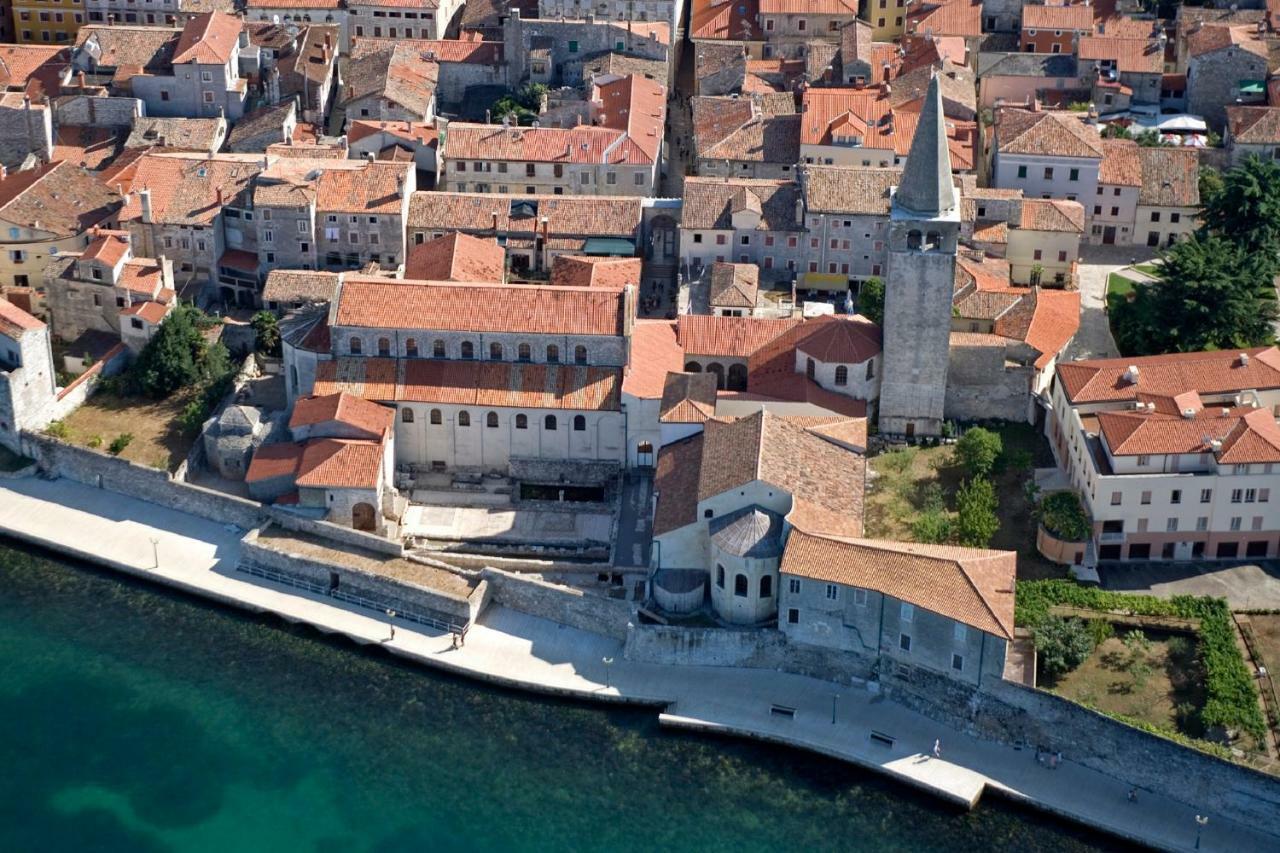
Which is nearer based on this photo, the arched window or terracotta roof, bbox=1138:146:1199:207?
the arched window

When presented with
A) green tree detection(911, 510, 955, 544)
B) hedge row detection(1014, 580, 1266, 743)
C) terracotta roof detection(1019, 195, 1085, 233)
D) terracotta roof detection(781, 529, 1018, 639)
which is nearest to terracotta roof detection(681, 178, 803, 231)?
terracotta roof detection(1019, 195, 1085, 233)

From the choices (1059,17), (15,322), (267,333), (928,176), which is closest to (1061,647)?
(928,176)

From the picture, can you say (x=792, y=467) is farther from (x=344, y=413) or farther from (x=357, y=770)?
(x=357, y=770)

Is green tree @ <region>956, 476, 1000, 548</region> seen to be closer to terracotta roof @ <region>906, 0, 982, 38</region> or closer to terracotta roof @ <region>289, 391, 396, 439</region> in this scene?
terracotta roof @ <region>289, 391, 396, 439</region>

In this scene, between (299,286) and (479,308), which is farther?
(299,286)

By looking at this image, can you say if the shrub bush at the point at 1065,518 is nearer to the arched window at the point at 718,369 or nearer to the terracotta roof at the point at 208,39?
the arched window at the point at 718,369

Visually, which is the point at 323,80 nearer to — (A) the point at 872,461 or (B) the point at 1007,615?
(A) the point at 872,461

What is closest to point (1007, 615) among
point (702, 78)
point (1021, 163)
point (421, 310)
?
point (421, 310)
